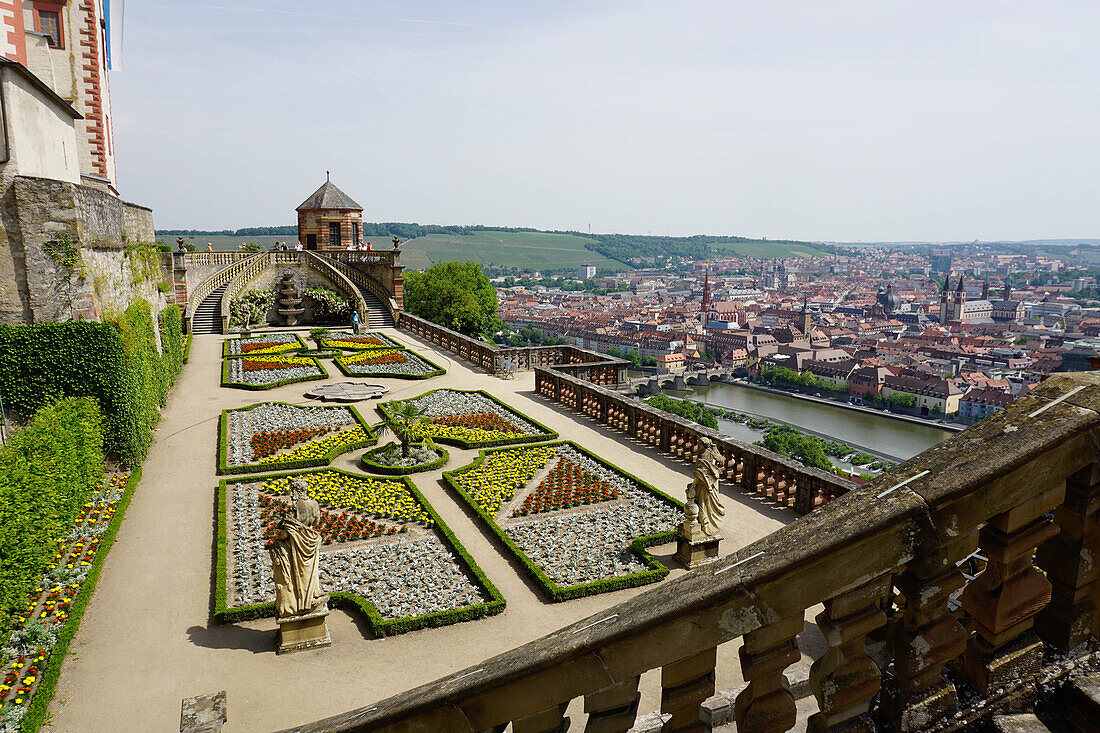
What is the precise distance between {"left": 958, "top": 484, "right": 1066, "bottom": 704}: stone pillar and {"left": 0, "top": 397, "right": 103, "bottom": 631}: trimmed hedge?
10669 millimetres

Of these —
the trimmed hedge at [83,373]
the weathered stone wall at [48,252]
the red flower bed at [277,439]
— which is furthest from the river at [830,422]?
the weathered stone wall at [48,252]

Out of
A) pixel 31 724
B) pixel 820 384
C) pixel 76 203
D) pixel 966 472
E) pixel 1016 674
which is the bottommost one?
pixel 820 384

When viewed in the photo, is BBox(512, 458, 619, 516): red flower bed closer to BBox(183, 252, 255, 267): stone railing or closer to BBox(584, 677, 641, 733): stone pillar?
BBox(584, 677, 641, 733): stone pillar

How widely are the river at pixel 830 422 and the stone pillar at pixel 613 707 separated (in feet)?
253

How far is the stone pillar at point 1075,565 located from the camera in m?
2.55

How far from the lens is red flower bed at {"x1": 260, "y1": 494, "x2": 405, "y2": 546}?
1280cm

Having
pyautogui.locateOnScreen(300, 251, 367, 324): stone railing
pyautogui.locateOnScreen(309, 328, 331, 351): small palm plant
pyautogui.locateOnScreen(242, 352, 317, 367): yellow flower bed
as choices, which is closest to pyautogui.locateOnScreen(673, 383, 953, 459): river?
pyautogui.locateOnScreen(300, 251, 367, 324): stone railing

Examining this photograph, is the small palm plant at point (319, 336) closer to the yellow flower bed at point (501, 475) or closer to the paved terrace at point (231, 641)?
the paved terrace at point (231, 641)

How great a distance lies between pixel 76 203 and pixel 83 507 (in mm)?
6633

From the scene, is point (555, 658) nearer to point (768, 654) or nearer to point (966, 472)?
point (768, 654)

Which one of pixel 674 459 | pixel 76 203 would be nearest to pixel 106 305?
pixel 76 203

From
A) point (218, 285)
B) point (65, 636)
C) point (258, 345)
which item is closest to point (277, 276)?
point (218, 285)

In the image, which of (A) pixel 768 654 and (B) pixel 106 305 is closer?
(A) pixel 768 654

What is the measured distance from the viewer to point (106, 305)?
17.7 meters
